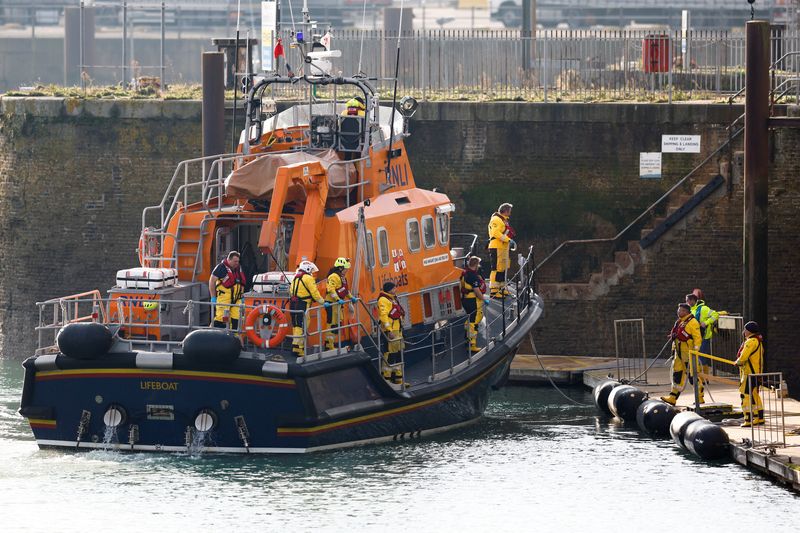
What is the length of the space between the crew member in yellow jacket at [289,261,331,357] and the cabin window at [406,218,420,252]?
2.55 meters

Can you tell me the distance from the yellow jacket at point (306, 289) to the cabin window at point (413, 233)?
2.63 metres

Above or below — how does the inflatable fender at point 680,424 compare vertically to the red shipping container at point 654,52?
below

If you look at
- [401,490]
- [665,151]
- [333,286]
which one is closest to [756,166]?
[665,151]

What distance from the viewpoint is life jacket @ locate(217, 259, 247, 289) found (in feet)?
60.6

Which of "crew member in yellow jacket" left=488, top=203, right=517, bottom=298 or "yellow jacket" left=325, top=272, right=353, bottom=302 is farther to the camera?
"crew member in yellow jacket" left=488, top=203, right=517, bottom=298

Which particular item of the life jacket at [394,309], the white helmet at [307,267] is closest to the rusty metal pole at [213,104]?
the life jacket at [394,309]

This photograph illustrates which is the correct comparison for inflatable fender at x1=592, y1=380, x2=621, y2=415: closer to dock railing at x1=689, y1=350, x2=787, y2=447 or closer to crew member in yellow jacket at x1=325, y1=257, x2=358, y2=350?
dock railing at x1=689, y1=350, x2=787, y2=447

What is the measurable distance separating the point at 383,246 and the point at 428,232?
1.15 m

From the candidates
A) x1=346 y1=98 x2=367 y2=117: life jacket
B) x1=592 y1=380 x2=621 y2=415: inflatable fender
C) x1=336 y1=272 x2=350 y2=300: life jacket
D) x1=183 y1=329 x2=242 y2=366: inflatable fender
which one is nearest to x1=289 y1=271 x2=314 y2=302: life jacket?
x1=336 y1=272 x2=350 y2=300: life jacket

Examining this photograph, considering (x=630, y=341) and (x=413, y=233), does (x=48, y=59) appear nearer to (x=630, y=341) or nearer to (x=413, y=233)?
(x=630, y=341)

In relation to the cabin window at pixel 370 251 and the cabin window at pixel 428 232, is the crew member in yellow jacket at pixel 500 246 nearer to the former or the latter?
the cabin window at pixel 428 232

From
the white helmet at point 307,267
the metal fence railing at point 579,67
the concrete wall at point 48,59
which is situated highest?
the concrete wall at point 48,59

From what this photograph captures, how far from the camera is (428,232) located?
20750 millimetres

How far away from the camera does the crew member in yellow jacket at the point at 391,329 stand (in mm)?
18734
